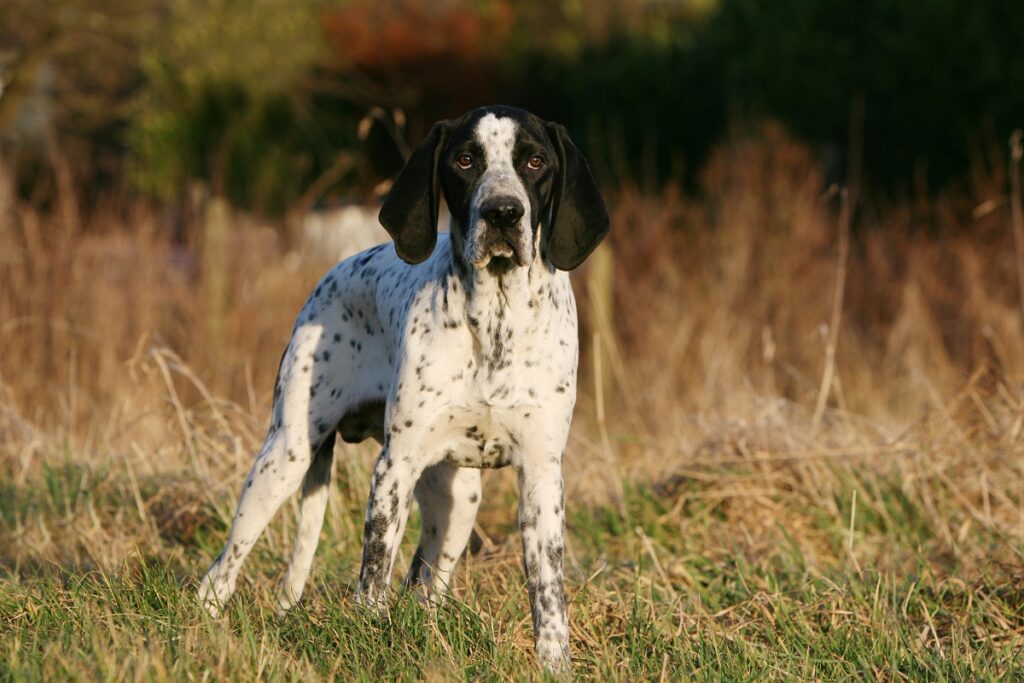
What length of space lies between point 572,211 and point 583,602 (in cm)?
123

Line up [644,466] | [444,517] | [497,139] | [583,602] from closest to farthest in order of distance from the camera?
[497,139] → [583,602] → [444,517] → [644,466]

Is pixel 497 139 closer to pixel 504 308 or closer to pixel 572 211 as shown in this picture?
pixel 572 211

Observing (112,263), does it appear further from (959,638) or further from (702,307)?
(959,638)

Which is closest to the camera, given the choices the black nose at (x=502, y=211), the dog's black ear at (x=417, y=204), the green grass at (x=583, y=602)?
the green grass at (x=583, y=602)

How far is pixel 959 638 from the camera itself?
403cm

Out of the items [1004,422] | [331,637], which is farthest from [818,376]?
Result: [331,637]

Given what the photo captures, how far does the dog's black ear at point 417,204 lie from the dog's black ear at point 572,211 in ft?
1.11

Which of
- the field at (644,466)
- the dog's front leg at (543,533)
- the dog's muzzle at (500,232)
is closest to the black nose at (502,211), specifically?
the dog's muzzle at (500,232)

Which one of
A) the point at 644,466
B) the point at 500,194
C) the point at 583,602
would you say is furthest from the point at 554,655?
the point at 644,466

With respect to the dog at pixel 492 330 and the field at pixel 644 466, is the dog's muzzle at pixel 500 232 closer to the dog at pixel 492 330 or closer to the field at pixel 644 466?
the dog at pixel 492 330

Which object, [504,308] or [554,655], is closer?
[554,655]

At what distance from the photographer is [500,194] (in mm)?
3773

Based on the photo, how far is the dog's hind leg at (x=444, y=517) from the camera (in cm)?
461

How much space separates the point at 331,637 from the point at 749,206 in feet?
23.6
